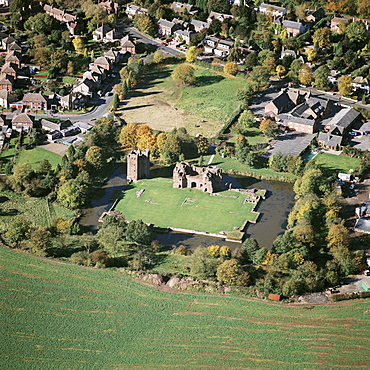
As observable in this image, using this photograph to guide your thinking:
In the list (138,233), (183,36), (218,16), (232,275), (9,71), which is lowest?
(232,275)

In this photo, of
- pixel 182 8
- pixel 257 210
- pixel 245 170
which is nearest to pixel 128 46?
pixel 182 8

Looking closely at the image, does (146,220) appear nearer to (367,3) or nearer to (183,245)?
(183,245)

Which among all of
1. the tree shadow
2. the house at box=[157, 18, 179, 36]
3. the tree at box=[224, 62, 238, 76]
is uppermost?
the house at box=[157, 18, 179, 36]

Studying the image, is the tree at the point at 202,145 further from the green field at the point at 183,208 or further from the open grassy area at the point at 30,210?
the open grassy area at the point at 30,210

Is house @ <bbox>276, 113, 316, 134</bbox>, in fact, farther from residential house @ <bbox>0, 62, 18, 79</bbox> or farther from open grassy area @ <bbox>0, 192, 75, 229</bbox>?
residential house @ <bbox>0, 62, 18, 79</bbox>

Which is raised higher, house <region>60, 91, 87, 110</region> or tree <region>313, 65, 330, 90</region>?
tree <region>313, 65, 330, 90</region>

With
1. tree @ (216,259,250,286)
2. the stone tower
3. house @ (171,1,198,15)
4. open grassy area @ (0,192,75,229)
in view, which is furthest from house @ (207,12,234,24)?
tree @ (216,259,250,286)

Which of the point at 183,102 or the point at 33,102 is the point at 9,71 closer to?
the point at 33,102
